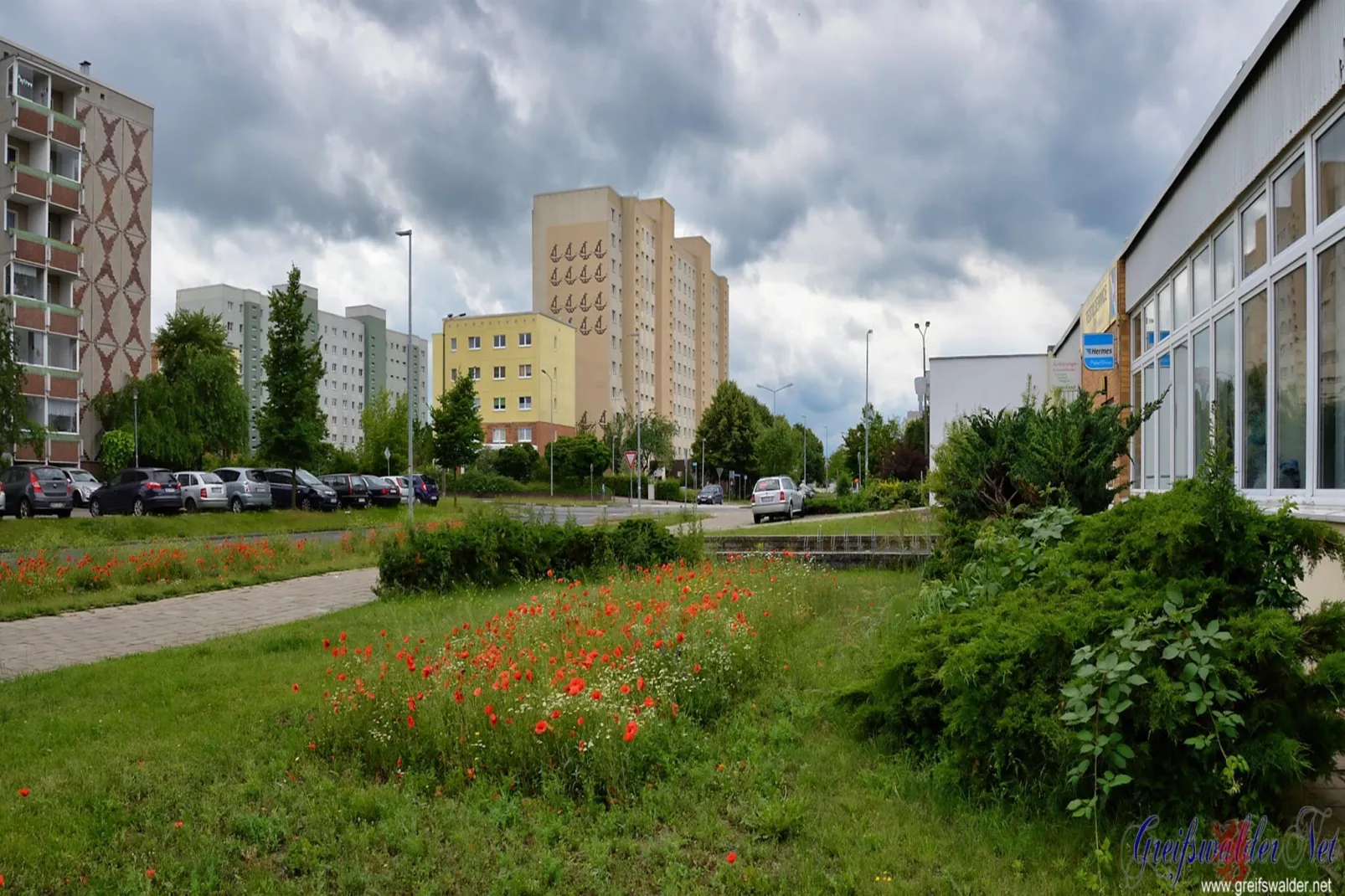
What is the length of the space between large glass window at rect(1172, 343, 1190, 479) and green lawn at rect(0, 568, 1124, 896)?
882cm

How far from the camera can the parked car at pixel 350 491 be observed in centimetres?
4244

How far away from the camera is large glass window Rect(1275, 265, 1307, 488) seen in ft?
25.7

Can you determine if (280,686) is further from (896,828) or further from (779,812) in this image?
(896,828)

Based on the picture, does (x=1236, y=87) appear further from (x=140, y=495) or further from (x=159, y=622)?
(x=140, y=495)

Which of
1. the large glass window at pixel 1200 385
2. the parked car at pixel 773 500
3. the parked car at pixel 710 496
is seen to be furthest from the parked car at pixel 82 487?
the large glass window at pixel 1200 385

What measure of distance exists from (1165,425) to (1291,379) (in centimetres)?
613

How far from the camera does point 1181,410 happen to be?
1281cm

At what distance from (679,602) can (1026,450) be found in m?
3.96

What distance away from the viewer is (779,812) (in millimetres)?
4074

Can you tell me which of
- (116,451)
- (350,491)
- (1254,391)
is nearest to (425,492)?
(350,491)

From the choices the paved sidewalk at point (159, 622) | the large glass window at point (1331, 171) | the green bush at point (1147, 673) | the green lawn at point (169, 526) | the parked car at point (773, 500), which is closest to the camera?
the green bush at point (1147, 673)

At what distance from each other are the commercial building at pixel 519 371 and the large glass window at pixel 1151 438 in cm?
8243

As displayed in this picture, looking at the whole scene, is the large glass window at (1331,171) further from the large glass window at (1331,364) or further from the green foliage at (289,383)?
the green foliage at (289,383)

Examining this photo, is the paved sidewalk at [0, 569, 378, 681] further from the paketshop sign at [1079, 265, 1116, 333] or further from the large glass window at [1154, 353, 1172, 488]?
the paketshop sign at [1079, 265, 1116, 333]
